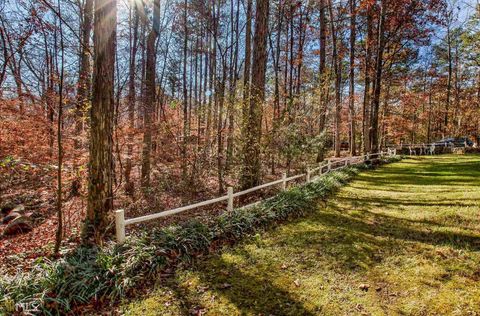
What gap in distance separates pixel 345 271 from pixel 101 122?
15.9 ft

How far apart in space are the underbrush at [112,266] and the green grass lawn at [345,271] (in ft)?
1.08

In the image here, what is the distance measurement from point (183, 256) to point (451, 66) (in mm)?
30274

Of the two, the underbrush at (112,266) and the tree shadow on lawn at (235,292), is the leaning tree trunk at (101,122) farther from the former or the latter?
the tree shadow on lawn at (235,292)

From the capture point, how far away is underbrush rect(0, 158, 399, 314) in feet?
10.2

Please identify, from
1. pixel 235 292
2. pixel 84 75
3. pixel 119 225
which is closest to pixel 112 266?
pixel 119 225

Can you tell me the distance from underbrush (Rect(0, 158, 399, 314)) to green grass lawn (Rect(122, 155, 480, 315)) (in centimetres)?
33

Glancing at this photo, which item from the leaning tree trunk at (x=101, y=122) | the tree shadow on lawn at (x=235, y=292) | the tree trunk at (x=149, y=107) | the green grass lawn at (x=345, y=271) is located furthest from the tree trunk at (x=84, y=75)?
the green grass lawn at (x=345, y=271)

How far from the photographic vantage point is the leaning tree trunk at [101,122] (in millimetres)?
4758

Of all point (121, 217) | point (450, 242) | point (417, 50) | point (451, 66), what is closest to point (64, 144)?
point (121, 217)

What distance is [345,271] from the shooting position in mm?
3877

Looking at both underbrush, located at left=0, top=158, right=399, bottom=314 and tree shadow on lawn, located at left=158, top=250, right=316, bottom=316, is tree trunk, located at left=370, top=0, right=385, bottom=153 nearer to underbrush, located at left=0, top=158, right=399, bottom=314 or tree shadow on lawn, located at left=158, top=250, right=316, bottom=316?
underbrush, located at left=0, top=158, right=399, bottom=314

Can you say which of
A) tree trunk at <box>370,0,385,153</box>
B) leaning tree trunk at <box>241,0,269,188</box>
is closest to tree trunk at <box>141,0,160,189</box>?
leaning tree trunk at <box>241,0,269,188</box>

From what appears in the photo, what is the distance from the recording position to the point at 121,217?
4.14 meters

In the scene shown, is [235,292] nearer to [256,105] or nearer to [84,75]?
[256,105]
